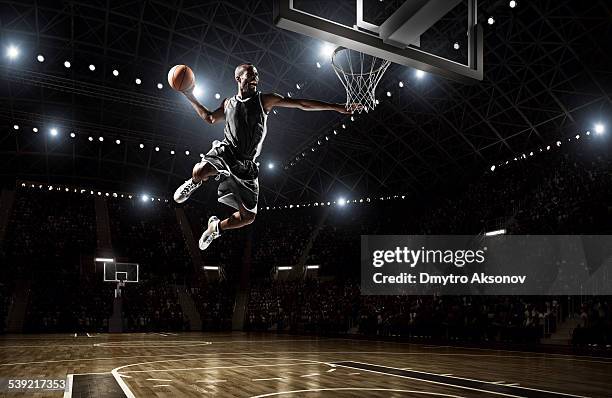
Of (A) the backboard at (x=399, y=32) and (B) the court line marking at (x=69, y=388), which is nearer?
(A) the backboard at (x=399, y=32)

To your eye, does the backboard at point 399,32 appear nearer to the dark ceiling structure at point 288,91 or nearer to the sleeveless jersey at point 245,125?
the sleeveless jersey at point 245,125

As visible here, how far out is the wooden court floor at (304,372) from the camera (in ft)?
26.0

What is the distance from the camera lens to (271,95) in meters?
4.39

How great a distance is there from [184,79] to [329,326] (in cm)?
2134

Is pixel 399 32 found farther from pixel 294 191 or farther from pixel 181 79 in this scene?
pixel 294 191

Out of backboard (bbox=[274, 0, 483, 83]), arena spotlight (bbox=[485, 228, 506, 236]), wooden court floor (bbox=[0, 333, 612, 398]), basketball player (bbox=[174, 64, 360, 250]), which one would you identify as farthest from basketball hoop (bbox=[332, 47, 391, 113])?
arena spotlight (bbox=[485, 228, 506, 236])

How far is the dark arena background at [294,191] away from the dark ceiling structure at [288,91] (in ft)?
0.36

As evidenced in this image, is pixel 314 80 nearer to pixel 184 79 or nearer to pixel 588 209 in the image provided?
pixel 588 209

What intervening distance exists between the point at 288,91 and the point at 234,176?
19292 millimetres

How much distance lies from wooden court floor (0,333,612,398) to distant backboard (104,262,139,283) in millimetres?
10897

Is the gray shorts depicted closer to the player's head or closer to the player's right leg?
the player's right leg

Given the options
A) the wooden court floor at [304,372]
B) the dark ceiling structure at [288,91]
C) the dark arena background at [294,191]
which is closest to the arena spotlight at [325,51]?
the dark arena background at [294,191]

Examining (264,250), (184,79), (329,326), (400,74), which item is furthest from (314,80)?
(184,79)

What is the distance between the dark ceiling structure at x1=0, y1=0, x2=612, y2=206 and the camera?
61.3 ft
